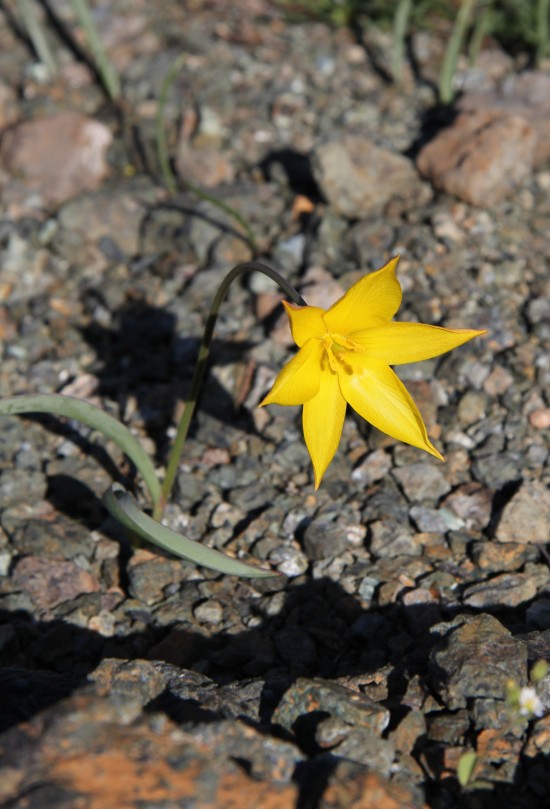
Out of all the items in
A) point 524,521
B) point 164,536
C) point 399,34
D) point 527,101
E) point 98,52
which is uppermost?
point 98,52

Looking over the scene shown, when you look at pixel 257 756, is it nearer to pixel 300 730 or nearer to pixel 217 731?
pixel 217 731

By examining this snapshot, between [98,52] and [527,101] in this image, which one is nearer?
[527,101]

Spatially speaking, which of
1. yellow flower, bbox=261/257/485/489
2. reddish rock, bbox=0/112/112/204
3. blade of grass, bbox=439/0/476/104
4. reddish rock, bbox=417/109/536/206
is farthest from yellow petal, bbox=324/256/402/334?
blade of grass, bbox=439/0/476/104

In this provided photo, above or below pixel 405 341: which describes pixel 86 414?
above

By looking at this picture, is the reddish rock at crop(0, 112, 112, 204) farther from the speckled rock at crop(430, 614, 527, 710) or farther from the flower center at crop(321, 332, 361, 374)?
the speckled rock at crop(430, 614, 527, 710)

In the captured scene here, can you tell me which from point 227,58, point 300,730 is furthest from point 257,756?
point 227,58

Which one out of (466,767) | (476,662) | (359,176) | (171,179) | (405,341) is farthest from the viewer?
(171,179)

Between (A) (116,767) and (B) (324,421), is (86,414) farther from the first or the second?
(A) (116,767)

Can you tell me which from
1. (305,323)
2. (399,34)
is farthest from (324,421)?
(399,34)

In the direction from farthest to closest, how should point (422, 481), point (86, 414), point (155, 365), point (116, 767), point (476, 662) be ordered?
point (155, 365)
point (422, 481)
point (86, 414)
point (476, 662)
point (116, 767)
